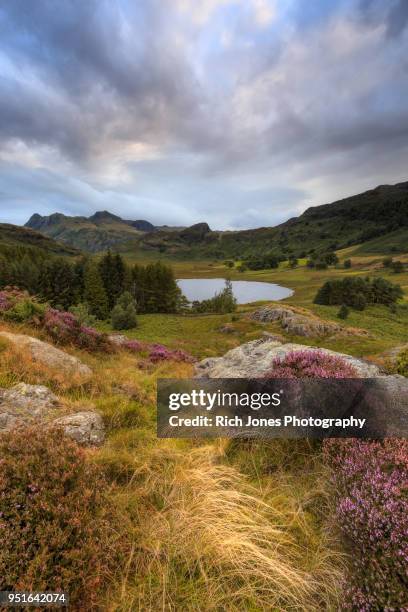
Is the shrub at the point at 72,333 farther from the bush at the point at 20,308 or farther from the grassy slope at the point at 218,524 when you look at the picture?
the grassy slope at the point at 218,524

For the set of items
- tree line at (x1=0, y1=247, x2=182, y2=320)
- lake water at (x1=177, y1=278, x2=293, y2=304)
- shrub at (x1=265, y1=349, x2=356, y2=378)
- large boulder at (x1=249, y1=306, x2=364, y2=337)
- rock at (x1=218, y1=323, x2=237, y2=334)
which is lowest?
lake water at (x1=177, y1=278, x2=293, y2=304)

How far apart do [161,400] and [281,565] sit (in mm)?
4354

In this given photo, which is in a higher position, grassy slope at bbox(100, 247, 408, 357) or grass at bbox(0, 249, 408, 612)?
grass at bbox(0, 249, 408, 612)

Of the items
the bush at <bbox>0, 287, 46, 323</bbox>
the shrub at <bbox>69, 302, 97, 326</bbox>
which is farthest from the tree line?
the bush at <bbox>0, 287, 46, 323</bbox>

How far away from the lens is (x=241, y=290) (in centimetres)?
15562

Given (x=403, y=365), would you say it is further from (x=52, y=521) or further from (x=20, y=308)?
(x=20, y=308)

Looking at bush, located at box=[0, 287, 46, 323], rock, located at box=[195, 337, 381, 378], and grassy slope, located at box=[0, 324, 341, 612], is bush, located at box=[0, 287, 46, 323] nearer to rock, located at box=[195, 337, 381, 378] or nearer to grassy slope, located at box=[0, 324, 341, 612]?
rock, located at box=[195, 337, 381, 378]

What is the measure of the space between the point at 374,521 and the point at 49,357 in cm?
762

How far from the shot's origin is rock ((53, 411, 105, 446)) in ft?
14.4

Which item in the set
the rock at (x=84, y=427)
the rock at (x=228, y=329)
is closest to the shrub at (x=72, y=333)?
the rock at (x=84, y=427)

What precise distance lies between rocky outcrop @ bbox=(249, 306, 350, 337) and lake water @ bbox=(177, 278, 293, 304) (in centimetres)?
6941

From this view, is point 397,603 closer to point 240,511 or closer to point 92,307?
point 240,511

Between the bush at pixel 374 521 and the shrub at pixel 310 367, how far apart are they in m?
1.53

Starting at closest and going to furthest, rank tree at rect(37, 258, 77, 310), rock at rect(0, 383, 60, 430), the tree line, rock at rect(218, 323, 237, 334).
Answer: rock at rect(0, 383, 60, 430) → rock at rect(218, 323, 237, 334) → the tree line → tree at rect(37, 258, 77, 310)
